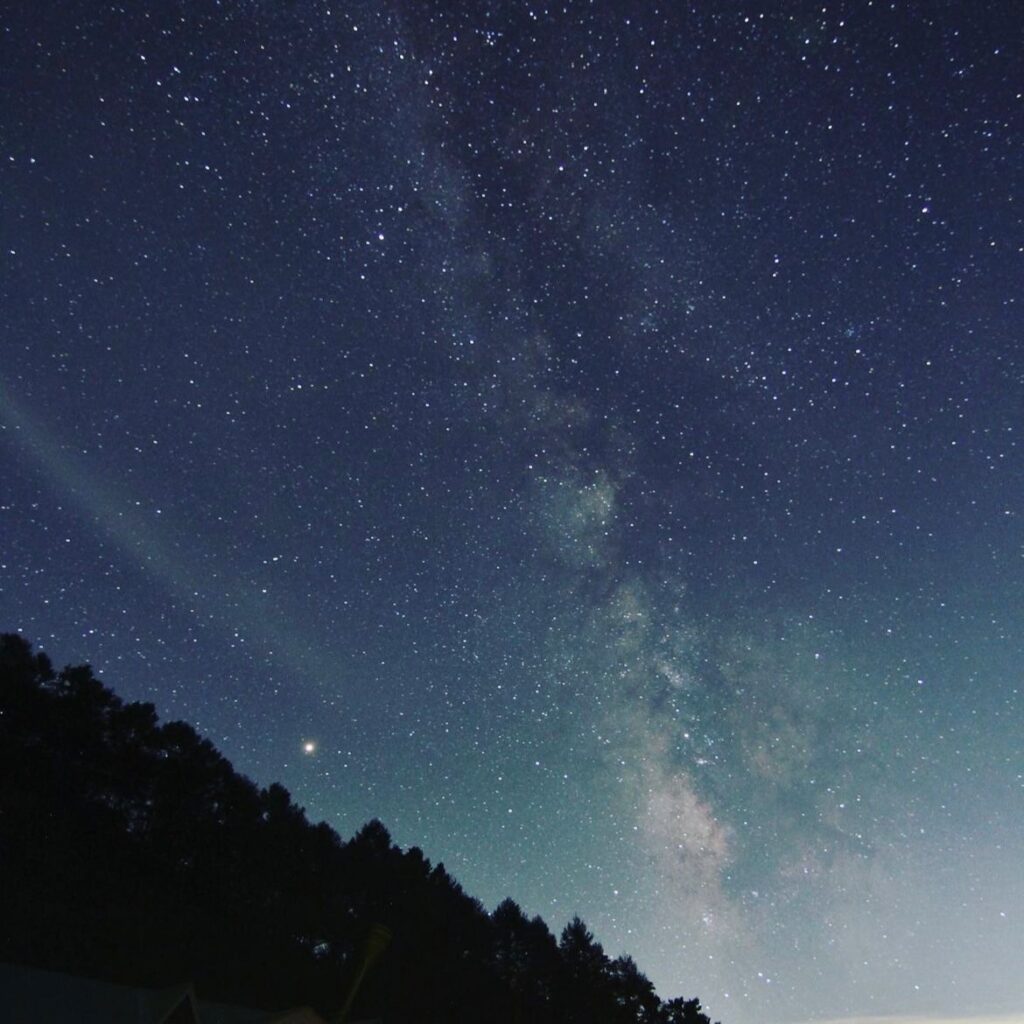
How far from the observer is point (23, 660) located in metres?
30.8

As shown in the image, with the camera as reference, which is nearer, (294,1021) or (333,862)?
(294,1021)

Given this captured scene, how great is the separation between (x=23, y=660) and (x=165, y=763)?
7444 millimetres

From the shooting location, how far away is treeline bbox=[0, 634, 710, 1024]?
29.0 metres

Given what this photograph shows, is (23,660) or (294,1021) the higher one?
(23,660)

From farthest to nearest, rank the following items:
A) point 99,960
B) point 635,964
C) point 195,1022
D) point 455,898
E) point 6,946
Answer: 1. point 635,964
2. point 455,898
3. point 99,960
4. point 6,946
5. point 195,1022

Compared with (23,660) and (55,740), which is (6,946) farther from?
(23,660)

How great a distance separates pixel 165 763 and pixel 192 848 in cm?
387

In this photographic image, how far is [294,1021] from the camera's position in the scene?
16.6m

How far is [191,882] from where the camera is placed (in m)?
33.7

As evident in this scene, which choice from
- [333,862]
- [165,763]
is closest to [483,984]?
[333,862]

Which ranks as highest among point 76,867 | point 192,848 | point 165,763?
point 165,763

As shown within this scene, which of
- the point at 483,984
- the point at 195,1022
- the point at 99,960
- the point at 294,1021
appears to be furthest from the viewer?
the point at 483,984

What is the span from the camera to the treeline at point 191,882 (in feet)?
95.1

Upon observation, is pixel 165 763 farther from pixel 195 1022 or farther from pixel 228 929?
pixel 195 1022
